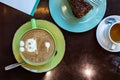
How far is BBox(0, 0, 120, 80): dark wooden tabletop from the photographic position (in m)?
1.02

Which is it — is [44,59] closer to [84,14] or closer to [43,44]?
[43,44]

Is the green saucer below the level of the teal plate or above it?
below

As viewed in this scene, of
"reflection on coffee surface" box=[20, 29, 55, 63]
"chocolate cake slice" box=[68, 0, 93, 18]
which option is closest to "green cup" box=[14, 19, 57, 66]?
"reflection on coffee surface" box=[20, 29, 55, 63]

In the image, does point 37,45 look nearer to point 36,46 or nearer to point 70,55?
point 36,46

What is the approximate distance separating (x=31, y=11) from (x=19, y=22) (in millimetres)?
60

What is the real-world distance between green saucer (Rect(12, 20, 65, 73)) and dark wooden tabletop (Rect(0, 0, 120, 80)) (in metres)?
0.02

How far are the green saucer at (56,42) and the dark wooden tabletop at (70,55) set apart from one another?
2 cm

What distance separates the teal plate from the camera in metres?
1.02

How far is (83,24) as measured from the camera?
1.03 m

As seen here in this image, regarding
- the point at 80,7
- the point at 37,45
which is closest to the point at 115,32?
the point at 80,7

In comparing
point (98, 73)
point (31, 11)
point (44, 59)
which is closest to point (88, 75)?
point (98, 73)

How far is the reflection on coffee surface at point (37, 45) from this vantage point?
0.99 m

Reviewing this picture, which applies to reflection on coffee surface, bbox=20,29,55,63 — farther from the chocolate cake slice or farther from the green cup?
the chocolate cake slice

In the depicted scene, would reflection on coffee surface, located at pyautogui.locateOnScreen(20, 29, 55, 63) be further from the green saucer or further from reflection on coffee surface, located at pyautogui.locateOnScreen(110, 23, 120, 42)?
reflection on coffee surface, located at pyautogui.locateOnScreen(110, 23, 120, 42)
